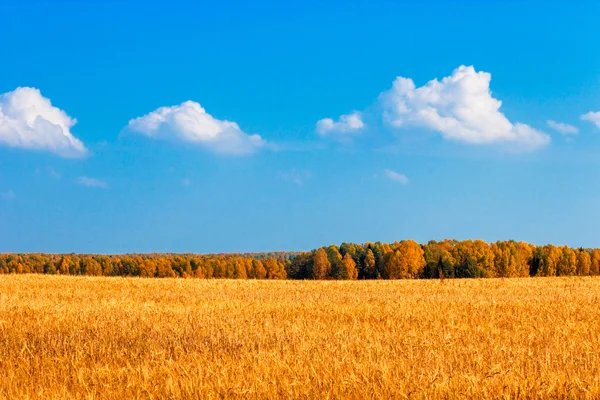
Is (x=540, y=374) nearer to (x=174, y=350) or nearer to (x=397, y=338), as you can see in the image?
(x=397, y=338)

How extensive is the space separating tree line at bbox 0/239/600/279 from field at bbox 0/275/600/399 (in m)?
45.3

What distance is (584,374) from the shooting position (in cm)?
659

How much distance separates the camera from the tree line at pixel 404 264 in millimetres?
66562

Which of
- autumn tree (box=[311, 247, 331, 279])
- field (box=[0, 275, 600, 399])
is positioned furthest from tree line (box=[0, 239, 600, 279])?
field (box=[0, 275, 600, 399])

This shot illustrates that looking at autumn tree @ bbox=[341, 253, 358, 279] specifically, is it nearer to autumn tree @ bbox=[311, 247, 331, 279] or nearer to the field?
autumn tree @ bbox=[311, 247, 331, 279]

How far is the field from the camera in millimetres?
5984

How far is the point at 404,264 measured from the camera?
66.6 m

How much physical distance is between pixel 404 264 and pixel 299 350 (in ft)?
197

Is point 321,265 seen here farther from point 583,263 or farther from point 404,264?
point 583,263

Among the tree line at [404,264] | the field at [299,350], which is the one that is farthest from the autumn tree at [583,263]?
the field at [299,350]

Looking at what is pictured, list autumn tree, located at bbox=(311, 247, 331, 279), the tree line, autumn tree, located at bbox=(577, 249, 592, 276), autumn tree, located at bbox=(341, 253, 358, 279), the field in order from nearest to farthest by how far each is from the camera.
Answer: the field < the tree line < autumn tree, located at bbox=(577, 249, 592, 276) < autumn tree, located at bbox=(341, 253, 358, 279) < autumn tree, located at bbox=(311, 247, 331, 279)

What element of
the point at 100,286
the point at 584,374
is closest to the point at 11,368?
the point at 584,374

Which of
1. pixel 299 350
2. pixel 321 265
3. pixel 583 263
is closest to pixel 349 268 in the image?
pixel 321 265

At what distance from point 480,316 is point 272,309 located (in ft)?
16.6
